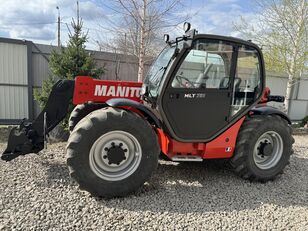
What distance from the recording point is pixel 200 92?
4.02 meters

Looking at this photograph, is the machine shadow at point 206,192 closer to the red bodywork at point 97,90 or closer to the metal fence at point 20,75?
the red bodywork at point 97,90

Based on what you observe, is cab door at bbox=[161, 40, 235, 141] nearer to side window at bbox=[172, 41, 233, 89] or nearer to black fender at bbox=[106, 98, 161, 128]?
side window at bbox=[172, 41, 233, 89]

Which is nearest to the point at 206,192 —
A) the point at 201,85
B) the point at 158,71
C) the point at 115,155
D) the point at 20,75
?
the point at 115,155

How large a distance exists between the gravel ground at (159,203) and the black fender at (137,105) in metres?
0.99

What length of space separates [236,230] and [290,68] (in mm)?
9289

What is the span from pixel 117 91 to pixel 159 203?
1.84 m

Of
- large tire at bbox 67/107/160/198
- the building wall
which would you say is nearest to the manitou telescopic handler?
large tire at bbox 67/107/160/198

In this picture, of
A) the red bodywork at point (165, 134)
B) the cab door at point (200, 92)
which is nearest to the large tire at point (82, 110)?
the red bodywork at point (165, 134)

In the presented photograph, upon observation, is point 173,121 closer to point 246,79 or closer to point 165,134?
point 165,134

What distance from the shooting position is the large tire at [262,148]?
14.1ft

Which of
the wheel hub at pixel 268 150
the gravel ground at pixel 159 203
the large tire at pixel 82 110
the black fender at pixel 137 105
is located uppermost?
the black fender at pixel 137 105

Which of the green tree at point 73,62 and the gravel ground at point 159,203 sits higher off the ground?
the green tree at point 73,62

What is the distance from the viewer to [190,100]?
3994mm

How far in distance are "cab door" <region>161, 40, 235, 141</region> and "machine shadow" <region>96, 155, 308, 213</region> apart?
0.76m
